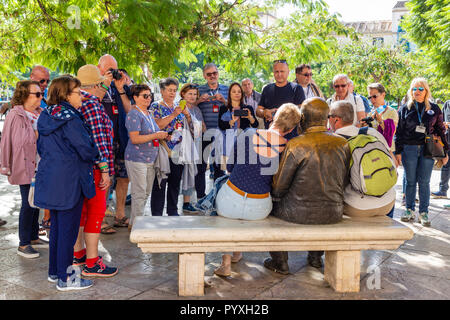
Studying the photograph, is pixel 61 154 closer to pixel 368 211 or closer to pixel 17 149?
pixel 17 149

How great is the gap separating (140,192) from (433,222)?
4.31 metres

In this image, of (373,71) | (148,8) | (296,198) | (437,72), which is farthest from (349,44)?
(296,198)

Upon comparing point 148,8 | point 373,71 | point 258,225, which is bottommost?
point 258,225

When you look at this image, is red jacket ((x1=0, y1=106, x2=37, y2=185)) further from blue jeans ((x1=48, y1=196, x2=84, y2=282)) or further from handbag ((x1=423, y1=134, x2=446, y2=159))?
handbag ((x1=423, y1=134, x2=446, y2=159))

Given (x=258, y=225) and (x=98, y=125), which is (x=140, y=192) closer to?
(x=98, y=125)

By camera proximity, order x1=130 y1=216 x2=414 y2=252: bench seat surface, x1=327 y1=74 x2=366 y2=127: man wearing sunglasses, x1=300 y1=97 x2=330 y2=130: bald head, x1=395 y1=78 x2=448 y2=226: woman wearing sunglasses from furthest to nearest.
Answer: x1=395 y1=78 x2=448 y2=226: woman wearing sunglasses
x1=327 y1=74 x2=366 y2=127: man wearing sunglasses
x1=300 y1=97 x2=330 y2=130: bald head
x1=130 y1=216 x2=414 y2=252: bench seat surface

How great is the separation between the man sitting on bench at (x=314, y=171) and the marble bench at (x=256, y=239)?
0.46 feet

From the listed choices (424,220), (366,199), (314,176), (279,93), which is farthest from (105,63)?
(424,220)

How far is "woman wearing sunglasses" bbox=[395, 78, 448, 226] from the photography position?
5945 millimetres

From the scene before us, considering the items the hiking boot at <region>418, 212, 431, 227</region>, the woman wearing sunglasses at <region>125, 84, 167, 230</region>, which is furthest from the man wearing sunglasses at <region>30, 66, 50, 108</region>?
the hiking boot at <region>418, 212, 431, 227</region>

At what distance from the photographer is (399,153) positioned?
6.25 m

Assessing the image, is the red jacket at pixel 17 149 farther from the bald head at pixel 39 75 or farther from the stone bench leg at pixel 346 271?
the stone bench leg at pixel 346 271

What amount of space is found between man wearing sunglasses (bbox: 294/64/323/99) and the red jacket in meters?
3.73

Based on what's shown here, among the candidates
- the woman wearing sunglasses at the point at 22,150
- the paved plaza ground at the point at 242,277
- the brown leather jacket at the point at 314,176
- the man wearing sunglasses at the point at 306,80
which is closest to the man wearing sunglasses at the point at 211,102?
the man wearing sunglasses at the point at 306,80
